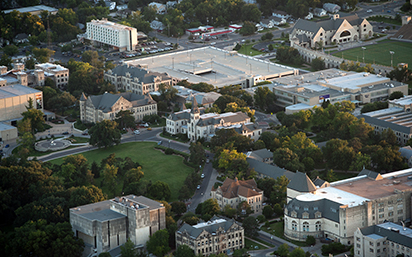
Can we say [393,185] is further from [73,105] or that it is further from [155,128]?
[73,105]

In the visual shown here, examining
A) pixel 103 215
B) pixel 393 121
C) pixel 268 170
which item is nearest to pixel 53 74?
pixel 268 170

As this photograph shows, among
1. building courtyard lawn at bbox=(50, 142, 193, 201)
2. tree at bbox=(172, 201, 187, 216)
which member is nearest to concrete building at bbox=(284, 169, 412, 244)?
tree at bbox=(172, 201, 187, 216)

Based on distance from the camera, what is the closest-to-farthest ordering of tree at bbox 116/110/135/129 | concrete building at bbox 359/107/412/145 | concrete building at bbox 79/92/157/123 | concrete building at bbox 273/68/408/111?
concrete building at bbox 359/107/412/145 < tree at bbox 116/110/135/129 < concrete building at bbox 79/92/157/123 < concrete building at bbox 273/68/408/111

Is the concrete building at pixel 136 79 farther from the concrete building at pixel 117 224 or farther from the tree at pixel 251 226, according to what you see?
the tree at pixel 251 226

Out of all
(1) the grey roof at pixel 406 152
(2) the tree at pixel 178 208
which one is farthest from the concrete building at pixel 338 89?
(2) the tree at pixel 178 208

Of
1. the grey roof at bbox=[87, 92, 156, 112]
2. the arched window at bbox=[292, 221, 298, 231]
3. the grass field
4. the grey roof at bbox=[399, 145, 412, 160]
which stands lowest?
the arched window at bbox=[292, 221, 298, 231]

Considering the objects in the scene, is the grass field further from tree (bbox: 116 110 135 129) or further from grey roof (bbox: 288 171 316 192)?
grey roof (bbox: 288 171 316 192)

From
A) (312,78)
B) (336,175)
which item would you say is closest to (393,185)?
(336,175)
